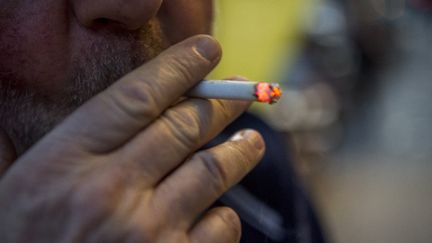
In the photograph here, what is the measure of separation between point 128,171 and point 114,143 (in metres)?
0.03

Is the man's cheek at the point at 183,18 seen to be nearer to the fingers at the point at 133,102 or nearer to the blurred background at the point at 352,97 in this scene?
the fingers at the point at 133,102

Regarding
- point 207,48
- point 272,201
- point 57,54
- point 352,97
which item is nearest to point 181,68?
point 207,48

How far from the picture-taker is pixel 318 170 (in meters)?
3.09

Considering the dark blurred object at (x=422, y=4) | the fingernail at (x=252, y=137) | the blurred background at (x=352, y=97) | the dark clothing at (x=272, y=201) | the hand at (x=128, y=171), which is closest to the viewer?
the hand at (x=128, y=171)

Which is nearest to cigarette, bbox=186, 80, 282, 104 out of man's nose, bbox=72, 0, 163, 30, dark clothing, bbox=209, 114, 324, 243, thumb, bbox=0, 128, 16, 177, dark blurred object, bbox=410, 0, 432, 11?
man's nose, bbox=72, 0, 163, 30

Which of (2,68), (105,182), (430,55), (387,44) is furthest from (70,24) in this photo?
(430,55)

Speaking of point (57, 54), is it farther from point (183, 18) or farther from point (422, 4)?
point (422, 4)

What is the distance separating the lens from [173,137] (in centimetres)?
57

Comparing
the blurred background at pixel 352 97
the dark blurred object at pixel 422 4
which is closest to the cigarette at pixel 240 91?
the blurred background at pixel 352 97

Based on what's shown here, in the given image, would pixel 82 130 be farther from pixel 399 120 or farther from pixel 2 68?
pixel 399 120

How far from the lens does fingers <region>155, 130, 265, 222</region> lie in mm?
568

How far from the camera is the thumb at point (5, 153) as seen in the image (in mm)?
623

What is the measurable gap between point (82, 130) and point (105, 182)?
0.06 m

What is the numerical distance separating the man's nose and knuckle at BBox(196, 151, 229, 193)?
6.9 inches
